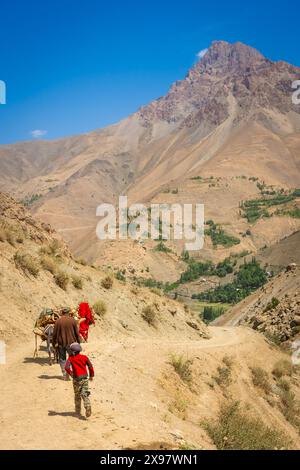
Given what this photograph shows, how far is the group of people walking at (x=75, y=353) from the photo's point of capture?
980 cm

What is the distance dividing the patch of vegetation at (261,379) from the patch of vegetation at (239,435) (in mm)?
7017

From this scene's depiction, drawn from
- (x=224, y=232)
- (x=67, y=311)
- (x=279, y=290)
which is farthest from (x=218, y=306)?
(x=67, y=311)

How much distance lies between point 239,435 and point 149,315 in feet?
51.5

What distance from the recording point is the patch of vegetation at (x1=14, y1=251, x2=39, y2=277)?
830 inches

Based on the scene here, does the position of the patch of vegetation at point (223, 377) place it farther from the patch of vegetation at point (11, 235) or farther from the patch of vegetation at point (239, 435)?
the patch of vegetation at point (11, 235)

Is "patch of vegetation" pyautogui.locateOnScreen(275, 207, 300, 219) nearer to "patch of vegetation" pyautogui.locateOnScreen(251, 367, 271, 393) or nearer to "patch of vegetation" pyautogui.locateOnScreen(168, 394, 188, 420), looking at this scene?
"patch of vegetation" pyautogui.locateOnScreen(251, 367, 271, 393)

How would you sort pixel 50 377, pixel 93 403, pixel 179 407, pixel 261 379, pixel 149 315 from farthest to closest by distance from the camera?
pixel 149 315, pixel 261 379, pixel 179 407, pixel 50 377, pixel 93 403

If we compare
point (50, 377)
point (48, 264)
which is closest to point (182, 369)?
point (50, 377)

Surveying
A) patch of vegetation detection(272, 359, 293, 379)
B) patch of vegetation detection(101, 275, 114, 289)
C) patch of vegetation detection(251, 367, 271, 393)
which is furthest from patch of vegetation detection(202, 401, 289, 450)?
patch of vegetation detection(101, 275, 114, 289)

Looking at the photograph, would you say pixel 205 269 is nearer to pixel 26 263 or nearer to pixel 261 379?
pixel 261 379

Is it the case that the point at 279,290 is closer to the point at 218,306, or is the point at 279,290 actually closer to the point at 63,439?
the point at 218,306

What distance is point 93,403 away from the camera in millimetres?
10789

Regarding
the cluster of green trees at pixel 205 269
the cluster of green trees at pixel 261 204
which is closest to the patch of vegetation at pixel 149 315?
the cluster of green trees at pixel 205 269

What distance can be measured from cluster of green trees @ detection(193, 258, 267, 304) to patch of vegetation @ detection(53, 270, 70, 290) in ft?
237
